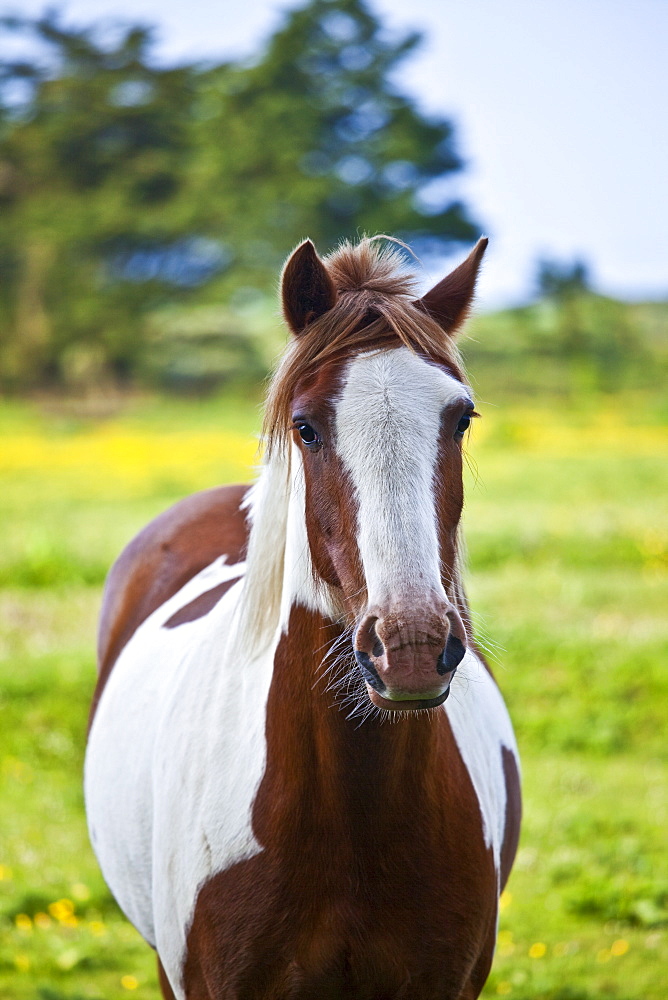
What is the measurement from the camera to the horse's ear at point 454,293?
2.10m

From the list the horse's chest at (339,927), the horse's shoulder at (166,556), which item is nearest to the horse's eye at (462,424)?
the horse's chest at (339,927)

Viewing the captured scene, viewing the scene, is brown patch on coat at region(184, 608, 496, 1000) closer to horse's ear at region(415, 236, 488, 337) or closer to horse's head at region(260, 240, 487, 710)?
horse's head at region(260, 240, 487, 710)

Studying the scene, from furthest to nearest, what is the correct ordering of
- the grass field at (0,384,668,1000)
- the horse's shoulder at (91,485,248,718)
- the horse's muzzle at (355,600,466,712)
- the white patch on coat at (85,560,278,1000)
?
the grass field at (0,384,668,1000) → the horse's shoulder at (91,485,248,718) → the white patch on coat at (85,560,278,1000) → the horse's muzzle at (355,600,466,712)

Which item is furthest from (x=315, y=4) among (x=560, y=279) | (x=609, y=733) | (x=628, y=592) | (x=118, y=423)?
(x=609, y=733)

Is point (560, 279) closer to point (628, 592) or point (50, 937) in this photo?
point (628, 592)

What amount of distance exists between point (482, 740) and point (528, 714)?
4.17m

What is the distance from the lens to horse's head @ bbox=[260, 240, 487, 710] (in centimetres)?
155

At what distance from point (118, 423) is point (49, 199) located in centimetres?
602

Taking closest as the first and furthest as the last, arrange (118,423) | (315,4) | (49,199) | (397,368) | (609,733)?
1. (397,368)
2. (609,733)
3. (118,423)
4. (49,199)
5. (315,4)

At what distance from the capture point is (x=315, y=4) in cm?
2308

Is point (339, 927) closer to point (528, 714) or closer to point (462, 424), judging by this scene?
point (462, 424)

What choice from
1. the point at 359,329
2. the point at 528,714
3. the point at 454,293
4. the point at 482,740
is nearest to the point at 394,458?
the point at 359,329

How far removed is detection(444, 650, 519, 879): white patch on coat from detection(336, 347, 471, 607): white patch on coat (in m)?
0.53

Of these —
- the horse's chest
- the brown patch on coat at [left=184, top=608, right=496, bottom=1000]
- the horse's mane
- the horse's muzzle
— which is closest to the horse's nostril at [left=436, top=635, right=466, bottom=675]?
the horse's muzzle
